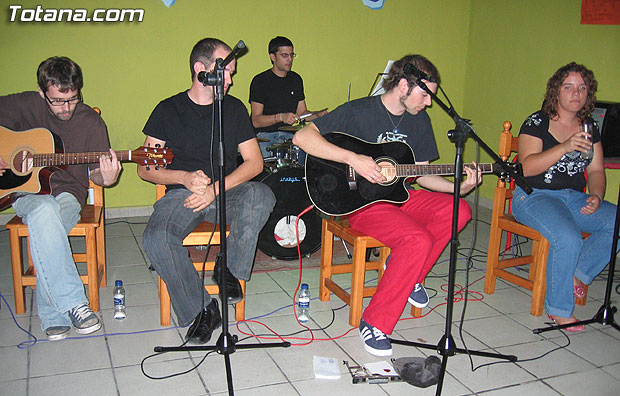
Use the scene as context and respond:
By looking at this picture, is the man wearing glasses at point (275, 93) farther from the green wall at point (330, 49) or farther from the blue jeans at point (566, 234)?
the blue jeans at point (566, 234)

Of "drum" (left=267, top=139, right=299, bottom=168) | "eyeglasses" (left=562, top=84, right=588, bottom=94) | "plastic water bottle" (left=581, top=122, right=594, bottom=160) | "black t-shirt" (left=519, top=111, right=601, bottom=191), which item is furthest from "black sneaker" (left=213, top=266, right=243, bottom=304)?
"eyeglasses" (left=562, top=84, right=588, bottom=94)

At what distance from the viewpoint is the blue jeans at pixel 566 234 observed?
98.6 inches

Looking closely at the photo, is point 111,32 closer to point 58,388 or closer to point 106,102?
point 106,102

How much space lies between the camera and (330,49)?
478 centimetres

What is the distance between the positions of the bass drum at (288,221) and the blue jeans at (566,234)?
1216 millimetres

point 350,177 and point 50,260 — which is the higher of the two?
point 350,177

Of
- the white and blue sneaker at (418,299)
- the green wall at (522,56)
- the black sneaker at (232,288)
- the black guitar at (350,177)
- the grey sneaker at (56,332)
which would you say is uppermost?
the green wall at (522,56)

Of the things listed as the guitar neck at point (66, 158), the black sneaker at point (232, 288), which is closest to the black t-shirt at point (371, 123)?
the black sneaker at point (232, 288)

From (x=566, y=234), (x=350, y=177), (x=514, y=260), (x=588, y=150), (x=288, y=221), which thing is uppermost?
(x=588, y=150)

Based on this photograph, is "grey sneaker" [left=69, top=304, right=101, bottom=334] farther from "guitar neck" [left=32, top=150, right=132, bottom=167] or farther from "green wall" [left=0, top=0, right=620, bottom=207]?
"green wall" [left=0, top=0, right=620, bottom=207]

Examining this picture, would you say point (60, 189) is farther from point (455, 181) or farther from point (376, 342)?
point (455, 181)

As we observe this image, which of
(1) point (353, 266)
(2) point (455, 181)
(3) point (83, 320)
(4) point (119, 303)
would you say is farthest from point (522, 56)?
(3) point (83, 320)

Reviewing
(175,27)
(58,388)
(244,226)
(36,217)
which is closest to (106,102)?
(175,27)

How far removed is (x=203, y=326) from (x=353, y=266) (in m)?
0.75
